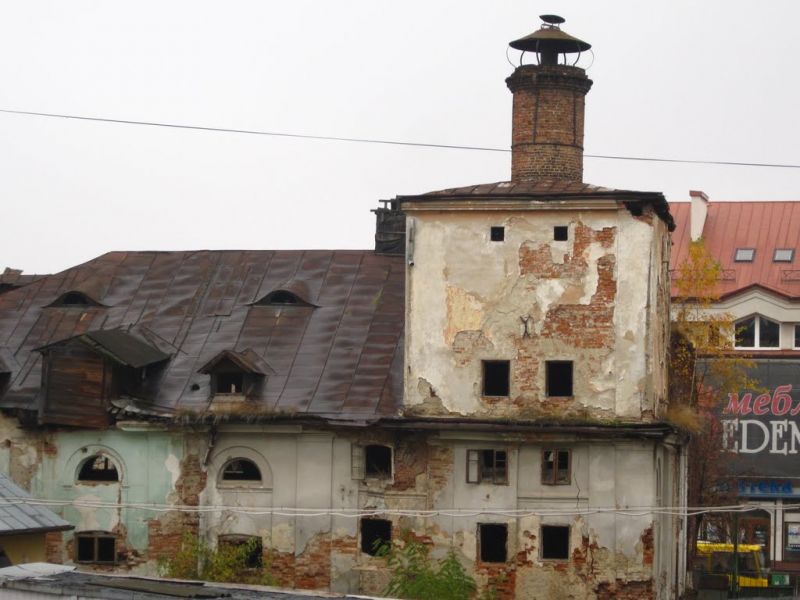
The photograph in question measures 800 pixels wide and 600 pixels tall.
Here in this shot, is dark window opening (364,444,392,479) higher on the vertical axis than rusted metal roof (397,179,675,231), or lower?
lower

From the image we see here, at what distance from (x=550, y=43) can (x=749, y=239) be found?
2548cm

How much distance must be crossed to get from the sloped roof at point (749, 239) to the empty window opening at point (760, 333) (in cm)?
130

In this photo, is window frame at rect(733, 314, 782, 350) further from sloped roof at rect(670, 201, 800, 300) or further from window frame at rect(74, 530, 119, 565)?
window frame at rect(74, 530, 119, 565)

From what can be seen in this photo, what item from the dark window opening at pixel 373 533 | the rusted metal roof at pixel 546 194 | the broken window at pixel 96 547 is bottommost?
the broken window at pixel 96 547

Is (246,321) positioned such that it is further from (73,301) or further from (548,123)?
(548,123)

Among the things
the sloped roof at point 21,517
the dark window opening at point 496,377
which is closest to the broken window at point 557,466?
the dark window opening at point 496,377

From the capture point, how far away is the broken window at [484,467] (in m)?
36.9

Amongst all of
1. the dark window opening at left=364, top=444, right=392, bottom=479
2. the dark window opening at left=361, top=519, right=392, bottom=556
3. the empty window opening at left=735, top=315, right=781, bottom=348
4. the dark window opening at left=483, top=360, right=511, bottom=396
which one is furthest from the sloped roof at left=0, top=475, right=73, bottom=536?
the empty window opening at left=735, top=315, right=781, bottom=348

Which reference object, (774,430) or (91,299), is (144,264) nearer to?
(91,299)

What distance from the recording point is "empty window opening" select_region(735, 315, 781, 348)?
62.3 meters

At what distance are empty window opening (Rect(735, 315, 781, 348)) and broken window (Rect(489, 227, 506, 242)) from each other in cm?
2694

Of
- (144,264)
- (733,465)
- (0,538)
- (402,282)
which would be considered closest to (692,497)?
(733,465)

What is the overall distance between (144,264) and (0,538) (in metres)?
15.2

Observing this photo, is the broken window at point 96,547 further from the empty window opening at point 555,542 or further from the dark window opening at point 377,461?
the empty window opening at point 555,542
